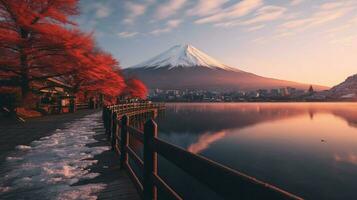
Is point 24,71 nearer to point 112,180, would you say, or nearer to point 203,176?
point 112,180

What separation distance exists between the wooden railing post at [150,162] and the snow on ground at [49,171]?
1.12 meters

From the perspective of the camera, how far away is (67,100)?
129 feet

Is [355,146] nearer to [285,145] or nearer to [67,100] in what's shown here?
[285,145]

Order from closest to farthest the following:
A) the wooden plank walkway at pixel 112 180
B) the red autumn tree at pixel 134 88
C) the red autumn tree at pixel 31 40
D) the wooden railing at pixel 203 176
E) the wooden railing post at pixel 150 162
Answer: the wooden railing at pixel 203 176 < the wooden railing post at pixel 150 162 < the wooden plank walkway at pixel 112 180 < the red autumn tree at pixel 31 40 < the red autumn tree at pixel 134 88

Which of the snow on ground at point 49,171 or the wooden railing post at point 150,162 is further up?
the wooden railing post at point 150,162

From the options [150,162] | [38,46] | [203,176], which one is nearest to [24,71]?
[38,46]

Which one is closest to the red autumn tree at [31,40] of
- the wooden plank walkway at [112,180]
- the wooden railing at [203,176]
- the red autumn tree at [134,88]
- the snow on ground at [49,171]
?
the snow on ground at [49,171]

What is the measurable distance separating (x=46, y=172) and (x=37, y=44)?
20494mm

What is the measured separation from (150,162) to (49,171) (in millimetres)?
3396

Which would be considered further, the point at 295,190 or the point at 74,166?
the point at 295,190

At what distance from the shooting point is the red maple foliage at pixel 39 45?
23.6 metres

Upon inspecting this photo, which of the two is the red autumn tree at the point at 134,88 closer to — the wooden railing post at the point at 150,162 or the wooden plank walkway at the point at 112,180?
the wooden plank walkway at the point at 112,180

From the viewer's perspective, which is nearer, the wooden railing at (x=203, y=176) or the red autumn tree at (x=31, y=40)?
the wooden railing at (x=203, y=176)

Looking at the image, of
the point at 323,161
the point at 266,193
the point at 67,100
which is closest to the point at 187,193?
the point at 266,193
